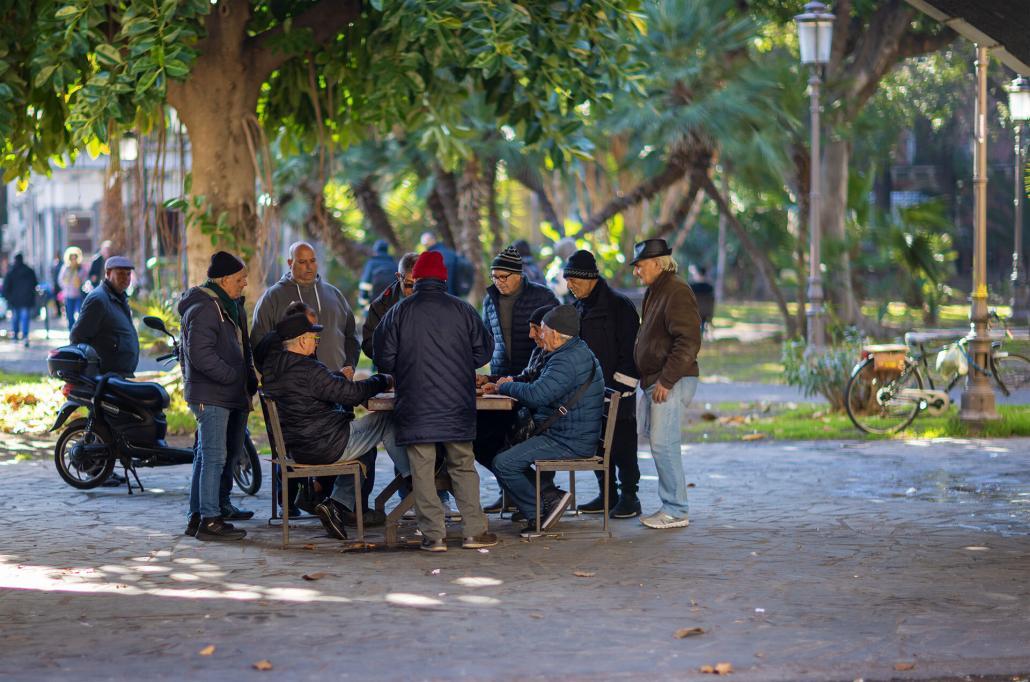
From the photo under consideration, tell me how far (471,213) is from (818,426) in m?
11.8

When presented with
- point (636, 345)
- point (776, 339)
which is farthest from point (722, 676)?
point (776, 339)

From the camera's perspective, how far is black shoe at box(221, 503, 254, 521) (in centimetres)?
1015

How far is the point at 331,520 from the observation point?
30.8 ft

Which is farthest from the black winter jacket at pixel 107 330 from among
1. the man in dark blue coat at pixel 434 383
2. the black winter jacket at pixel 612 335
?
the black winter jacket at pixel 612 335

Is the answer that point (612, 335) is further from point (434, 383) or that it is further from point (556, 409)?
point (434, 383)

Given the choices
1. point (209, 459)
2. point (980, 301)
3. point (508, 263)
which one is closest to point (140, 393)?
point (209, 459)

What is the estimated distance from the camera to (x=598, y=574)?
8.27 metres

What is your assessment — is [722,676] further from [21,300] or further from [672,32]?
[21,300]

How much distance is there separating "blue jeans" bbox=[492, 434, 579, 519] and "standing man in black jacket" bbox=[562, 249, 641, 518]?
79cm

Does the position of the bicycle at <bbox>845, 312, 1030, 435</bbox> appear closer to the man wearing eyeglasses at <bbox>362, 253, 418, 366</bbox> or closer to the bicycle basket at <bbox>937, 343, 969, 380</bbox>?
the bicycle basket at <bbox>937, 343, 969, 380</bbox>

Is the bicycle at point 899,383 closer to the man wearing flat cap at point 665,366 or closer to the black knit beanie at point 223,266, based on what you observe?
the man wearing flat cap at point 665,366

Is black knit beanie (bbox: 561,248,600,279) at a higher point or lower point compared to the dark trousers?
higher

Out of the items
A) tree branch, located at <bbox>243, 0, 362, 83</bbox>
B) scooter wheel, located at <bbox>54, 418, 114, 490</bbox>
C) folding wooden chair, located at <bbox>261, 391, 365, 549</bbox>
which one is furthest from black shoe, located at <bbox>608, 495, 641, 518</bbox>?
tree branch, located at <bbox>243, 0, 362, 83</bbox>

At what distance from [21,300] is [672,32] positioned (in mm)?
13065
